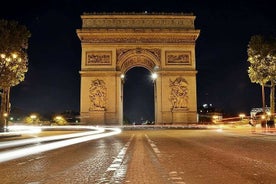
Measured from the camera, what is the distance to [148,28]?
43.7 meters

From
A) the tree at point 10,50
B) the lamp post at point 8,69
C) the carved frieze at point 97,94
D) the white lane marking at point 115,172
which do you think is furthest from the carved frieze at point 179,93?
→ the white lane marking at point 115,172

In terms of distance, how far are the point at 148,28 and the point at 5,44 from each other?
22.1 m

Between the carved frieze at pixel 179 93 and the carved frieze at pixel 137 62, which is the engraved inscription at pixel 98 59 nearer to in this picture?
the carved frieze at pixel 137 62

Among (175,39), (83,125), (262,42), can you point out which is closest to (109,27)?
(175,39)

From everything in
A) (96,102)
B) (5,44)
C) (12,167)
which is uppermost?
(5,44)

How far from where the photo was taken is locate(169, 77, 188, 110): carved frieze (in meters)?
42.9

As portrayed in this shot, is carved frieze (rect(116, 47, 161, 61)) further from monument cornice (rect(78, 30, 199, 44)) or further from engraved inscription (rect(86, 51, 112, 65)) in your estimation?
engraved inscription (rect(86, 51, 112, 65))

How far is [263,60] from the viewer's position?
33688 mm

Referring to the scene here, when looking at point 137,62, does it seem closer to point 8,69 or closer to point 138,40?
point 138,40

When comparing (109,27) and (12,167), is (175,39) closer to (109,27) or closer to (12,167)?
(109,27)

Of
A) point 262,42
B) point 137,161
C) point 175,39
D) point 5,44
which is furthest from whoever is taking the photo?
point 175,39

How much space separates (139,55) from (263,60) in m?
16.4

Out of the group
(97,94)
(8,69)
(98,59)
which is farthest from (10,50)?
(98,59)

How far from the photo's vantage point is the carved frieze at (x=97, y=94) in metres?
42.5
